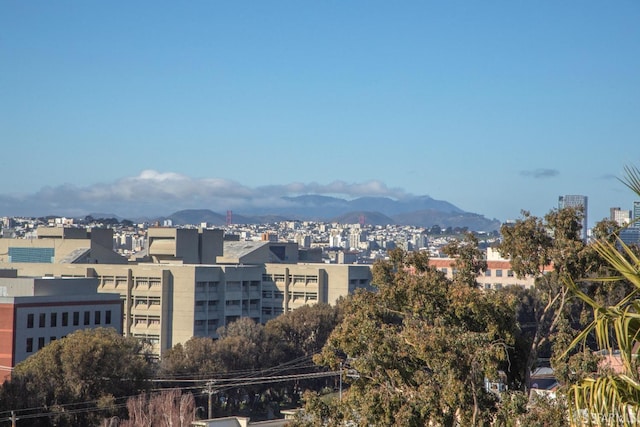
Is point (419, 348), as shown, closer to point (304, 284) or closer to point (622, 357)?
point (622, 357)

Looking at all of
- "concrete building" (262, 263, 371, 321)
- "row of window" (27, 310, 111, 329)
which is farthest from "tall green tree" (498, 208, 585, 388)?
"concrete building" (262, 263, 371, 321)

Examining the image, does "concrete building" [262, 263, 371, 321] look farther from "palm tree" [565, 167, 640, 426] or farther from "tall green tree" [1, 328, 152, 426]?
"palm tree" [565, 167, 640, 426]

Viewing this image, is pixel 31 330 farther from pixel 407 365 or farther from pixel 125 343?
pixel 407 365

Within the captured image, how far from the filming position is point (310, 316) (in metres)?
83.1

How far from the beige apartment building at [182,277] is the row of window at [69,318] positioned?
15438 mm

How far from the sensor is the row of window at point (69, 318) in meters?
68.8

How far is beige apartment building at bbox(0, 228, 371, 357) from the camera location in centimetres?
9900

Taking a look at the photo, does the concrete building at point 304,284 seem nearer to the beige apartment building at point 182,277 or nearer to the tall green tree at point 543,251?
the beige apartment building at point 182,277

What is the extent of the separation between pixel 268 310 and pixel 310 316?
27.9 metres

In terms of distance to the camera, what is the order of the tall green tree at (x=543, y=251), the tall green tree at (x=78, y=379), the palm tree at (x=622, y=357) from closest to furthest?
the palm tree at (x=622, y=357), the tall green tree at (x=543, y=251), the tall green tree at (x=78, y=379)

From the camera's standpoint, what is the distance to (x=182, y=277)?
99438 mm

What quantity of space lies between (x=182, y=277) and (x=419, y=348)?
78.0 meters

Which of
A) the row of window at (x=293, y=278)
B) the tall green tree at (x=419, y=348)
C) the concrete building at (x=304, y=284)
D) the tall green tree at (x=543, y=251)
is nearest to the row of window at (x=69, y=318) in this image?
the concrete building at (x=304, y=284)

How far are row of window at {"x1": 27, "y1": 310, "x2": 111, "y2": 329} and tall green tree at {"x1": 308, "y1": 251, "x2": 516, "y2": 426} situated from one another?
46371mm
